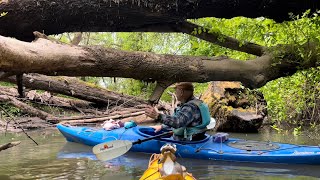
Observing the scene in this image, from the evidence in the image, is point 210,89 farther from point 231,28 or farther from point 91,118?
point 231,28

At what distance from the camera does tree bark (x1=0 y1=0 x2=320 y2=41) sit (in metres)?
4.25

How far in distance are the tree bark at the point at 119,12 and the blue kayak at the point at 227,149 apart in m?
2.10

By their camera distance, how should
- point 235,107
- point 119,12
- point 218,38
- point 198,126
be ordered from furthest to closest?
point 235,107 < point 198,126 < point 218,38 < point 119,12

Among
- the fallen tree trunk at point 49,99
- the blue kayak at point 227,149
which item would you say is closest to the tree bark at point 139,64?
the blue kayak at point 227,149

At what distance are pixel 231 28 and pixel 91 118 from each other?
232 inches

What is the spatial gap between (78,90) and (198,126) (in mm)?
6417

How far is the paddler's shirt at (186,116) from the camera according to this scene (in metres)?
6.13

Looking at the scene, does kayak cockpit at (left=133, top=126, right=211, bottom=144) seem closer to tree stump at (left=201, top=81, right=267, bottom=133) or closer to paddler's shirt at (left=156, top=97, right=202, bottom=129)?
paddler's shirt at (left=156, top=97, right=202, bottom=129)

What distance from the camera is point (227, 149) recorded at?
6.43m

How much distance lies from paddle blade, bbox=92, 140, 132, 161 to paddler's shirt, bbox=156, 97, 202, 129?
2.53 ft

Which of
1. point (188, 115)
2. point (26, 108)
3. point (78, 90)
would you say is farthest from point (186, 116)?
point (78, 90)

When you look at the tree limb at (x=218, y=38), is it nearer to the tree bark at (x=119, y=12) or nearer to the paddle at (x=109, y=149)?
the tree bark at (x=119, y=12)

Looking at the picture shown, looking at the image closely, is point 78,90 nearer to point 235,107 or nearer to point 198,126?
point 235,107

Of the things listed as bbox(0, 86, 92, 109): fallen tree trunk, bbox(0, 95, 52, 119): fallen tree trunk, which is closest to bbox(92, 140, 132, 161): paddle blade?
bbox(0, 95, 52, 119): fallen tree trunk
